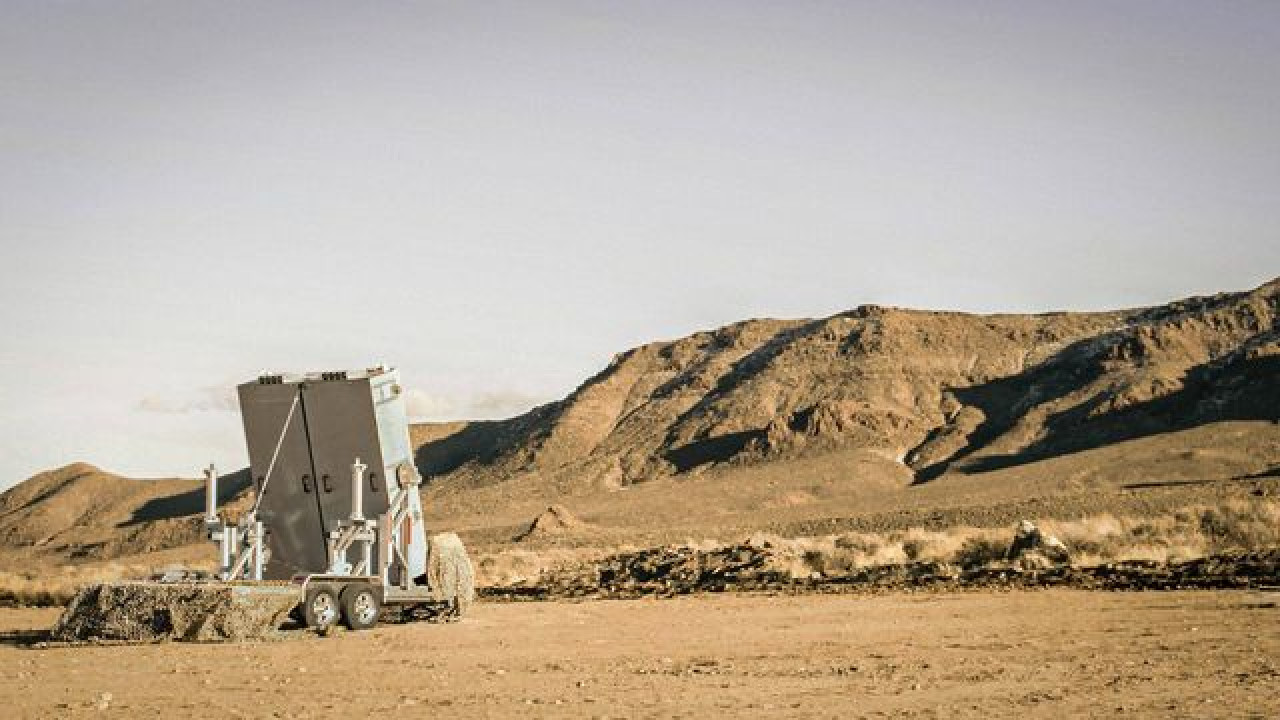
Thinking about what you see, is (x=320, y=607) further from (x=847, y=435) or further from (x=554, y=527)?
(x=847, y=435)

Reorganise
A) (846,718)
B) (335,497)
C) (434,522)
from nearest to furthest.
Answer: (846,718)
(335,497)
(434,522)

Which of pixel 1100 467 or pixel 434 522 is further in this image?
pixel 434 522

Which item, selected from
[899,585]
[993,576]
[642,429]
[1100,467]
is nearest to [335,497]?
[899,585]

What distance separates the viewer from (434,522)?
74.1 meters

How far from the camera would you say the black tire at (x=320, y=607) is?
699 inches

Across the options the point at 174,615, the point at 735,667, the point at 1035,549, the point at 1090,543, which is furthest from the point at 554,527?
the point at 735,667

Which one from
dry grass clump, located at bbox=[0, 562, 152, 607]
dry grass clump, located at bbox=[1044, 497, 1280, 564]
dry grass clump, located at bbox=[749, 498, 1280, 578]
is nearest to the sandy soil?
dry grass clump, located at bbox=[1044, 497, 1280, 564]

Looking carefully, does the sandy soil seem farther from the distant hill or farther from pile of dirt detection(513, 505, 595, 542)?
pile of dirt detection(513, 505, 595, 542)

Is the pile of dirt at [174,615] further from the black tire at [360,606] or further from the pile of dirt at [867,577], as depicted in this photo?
the pile of dirt at [867,577]

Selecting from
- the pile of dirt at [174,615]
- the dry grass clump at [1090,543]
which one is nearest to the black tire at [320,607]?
the pile of dirt at [174,615]

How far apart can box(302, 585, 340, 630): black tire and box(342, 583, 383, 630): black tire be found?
148mm

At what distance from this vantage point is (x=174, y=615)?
55.1ft

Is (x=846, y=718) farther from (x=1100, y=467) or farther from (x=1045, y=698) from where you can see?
(x=1100, y=467)

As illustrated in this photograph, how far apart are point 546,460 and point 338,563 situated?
7238 centimetres
